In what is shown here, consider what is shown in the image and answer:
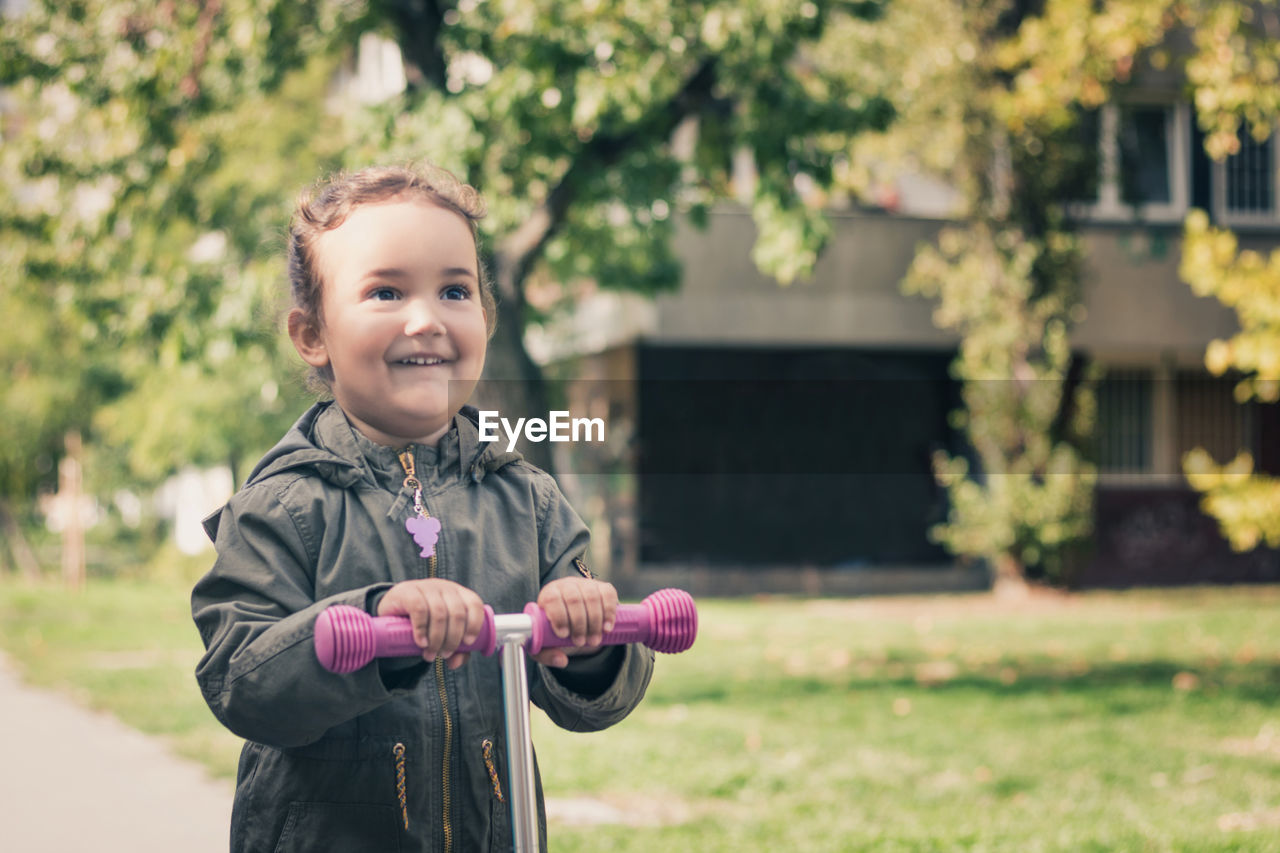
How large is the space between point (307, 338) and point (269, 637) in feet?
1.78

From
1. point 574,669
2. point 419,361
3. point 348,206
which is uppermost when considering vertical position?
point 348,206

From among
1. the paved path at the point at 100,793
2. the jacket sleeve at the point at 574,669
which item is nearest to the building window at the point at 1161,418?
the paved path at the point at 100,793

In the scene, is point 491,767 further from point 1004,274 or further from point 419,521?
point 1004,274

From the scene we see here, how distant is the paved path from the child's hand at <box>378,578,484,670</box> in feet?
13.9

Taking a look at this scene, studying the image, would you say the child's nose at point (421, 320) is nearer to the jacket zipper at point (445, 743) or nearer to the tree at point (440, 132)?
the jacket zipper at point (445, 743)

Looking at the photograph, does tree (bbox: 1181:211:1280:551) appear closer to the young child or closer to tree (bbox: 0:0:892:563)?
tree (bbox: 0:0:892:563)

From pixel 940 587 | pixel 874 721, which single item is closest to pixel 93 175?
pixel 874 721

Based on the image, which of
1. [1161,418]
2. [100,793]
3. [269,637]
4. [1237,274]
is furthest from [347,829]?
[1161,418]

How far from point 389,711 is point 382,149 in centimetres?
557

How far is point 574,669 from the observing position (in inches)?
82.3

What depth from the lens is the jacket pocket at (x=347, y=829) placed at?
2.08 meters

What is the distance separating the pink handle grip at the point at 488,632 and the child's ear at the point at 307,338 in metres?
0.56

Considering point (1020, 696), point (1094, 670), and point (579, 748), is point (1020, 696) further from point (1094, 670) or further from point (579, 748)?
point (579, 748)

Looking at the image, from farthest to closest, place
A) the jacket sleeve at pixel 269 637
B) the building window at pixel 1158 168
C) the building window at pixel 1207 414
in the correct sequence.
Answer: the building window at pixel 1207 414
the building window at pixel 1158 168
the jacket sleeve at pixel 269 637
